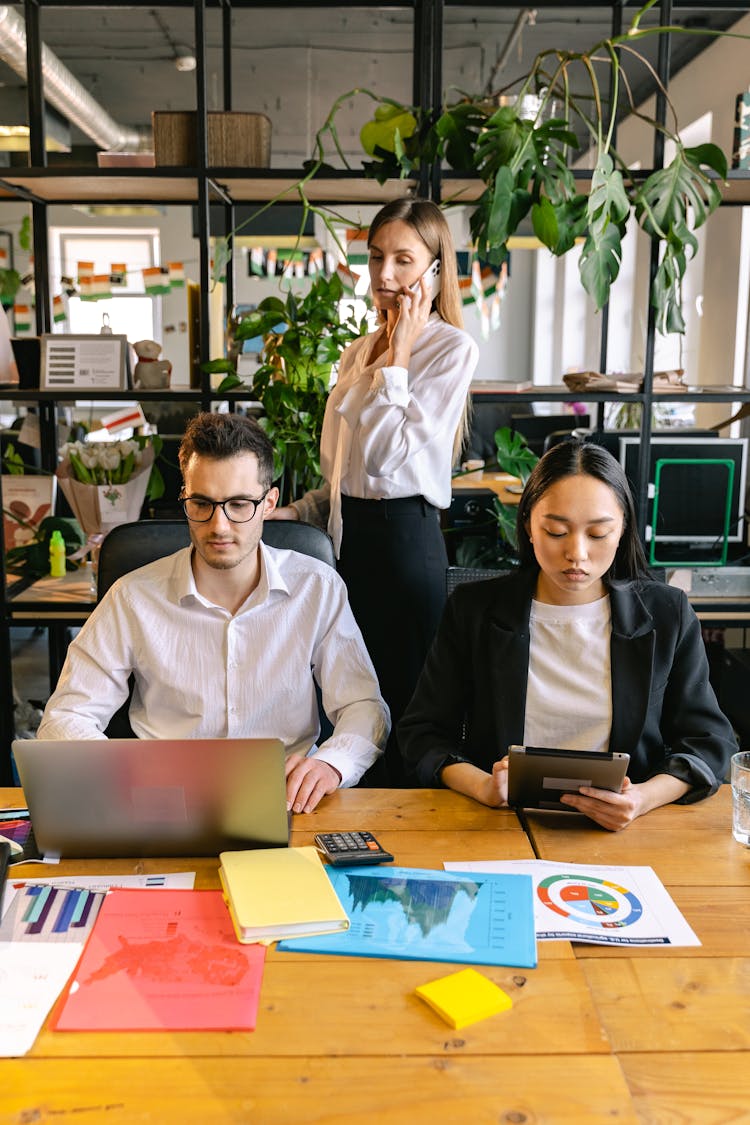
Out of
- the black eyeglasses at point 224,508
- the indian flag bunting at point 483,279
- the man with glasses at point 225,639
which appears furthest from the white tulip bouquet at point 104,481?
the indian flag bunting at point 483,279

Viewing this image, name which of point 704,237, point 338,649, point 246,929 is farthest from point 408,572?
point 704,237

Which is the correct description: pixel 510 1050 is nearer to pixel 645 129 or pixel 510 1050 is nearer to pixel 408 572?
pixel 408 572

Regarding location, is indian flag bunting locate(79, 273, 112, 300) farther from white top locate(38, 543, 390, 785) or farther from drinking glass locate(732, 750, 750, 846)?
drinking glass locate(732, 750, 750, 846)

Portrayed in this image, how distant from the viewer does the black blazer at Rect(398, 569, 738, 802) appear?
165cm

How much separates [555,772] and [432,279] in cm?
135

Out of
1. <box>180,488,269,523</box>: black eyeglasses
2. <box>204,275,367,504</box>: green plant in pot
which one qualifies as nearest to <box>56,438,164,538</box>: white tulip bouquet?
<box>204,275,367,504</box>: green plant in pot

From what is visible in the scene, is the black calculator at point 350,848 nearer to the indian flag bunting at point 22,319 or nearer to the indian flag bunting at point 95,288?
the indian flag bunting at point 95,288

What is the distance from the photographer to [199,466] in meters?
1.72

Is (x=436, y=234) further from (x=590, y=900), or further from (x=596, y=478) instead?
(x=590, y=900)

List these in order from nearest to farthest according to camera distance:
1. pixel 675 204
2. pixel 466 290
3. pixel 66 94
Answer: pixel 675 204, pixel 466 290, pixel 66 94

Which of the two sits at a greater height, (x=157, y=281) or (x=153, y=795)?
(x=157, y=281)

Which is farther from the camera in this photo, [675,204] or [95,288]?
[95,288]

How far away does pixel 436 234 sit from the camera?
232 cm

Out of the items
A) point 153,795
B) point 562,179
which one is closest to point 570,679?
point 153,795
